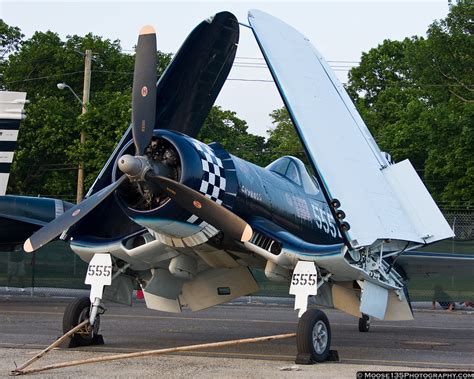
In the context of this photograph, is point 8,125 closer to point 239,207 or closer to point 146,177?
point 239,207

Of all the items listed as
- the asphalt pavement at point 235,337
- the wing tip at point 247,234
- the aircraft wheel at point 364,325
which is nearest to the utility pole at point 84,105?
the asphalt pavement at point 235,337

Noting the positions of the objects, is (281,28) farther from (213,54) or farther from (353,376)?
(353,376)

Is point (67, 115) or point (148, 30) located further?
point (67, 115)

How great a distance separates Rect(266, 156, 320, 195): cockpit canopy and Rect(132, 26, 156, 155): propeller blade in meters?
2.98

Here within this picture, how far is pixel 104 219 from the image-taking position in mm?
13445

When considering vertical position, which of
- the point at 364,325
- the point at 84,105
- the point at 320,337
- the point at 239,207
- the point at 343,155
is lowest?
the point at 320,337

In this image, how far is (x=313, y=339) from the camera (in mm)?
11359

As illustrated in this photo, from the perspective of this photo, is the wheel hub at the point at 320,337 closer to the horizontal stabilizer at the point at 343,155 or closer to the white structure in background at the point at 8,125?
the horizontal stabilizer at the point at 343,155

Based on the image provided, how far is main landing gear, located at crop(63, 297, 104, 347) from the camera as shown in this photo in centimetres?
1271

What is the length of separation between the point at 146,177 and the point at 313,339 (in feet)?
9.06

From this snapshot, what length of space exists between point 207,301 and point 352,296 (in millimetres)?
→ 2095

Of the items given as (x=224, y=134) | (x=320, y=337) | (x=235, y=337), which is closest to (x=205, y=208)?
(x=320, y=337)

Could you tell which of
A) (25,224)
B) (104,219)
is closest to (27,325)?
(104,219)

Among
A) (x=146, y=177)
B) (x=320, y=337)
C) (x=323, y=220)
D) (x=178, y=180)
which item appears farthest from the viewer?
(x=323, y=220)
